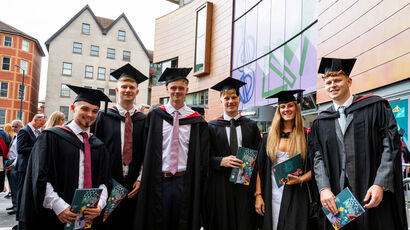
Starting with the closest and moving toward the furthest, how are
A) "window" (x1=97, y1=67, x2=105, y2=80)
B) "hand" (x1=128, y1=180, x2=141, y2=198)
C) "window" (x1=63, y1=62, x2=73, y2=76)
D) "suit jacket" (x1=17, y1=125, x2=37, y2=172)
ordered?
1. "hand" (x1=128, y1=180, x2=141, y2=198)
2. "suit jacket" (x1=17, y1=125, x2=37, y2=172)
3. "window" (x1=63, y1=62, x2=73, y2=76)
4. "window" (x1=97, y1=67, x2=105, y2=80)

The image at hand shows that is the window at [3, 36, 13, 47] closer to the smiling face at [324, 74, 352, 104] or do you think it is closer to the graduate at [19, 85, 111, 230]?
the graduate at [19, 85, 111, 230]

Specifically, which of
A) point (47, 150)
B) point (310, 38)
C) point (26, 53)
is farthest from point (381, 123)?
point (26, 53)

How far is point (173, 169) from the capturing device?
3098 millimetres

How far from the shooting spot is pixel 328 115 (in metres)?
2.76

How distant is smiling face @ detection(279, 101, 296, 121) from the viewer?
320 cm

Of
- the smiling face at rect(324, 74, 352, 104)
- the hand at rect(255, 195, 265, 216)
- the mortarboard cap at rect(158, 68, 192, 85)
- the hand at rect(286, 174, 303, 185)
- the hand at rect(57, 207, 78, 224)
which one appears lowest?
the hand at rect(255, 195, 265, 216)

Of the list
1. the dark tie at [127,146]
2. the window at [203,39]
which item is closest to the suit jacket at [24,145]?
the dark tie at [127,146]

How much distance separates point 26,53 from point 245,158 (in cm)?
3812

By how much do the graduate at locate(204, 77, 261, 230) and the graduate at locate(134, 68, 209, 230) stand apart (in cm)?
18

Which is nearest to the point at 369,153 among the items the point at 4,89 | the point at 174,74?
the point at 174,74

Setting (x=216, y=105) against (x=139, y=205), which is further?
(x=216, y=105)

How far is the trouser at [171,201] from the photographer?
123 inches

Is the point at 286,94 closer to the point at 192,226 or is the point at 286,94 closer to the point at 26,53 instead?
the point at 192,226

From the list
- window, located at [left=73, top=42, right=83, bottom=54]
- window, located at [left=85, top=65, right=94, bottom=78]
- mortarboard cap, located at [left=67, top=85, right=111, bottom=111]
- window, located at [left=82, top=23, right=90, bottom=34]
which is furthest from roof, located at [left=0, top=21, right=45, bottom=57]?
mortarboard cap, located at [left=67, top=85, right=111, bottom=111]
